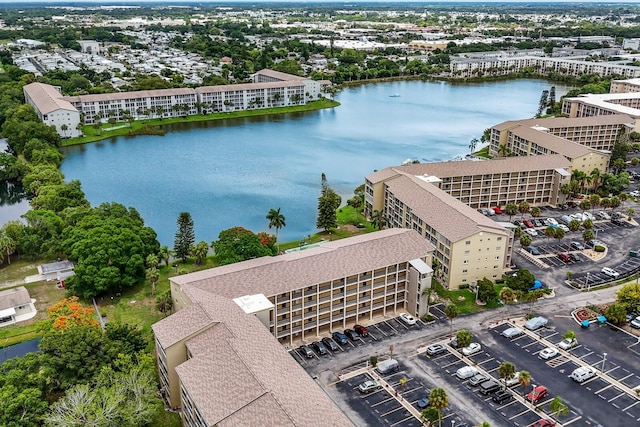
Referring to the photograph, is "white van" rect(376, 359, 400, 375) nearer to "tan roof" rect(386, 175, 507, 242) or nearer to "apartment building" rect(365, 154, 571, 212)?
"tan roof" rect(386, 175, 507, 242)

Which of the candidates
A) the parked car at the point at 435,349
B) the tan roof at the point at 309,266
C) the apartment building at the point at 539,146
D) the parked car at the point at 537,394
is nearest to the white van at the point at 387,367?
the parked car at the point at 435,349

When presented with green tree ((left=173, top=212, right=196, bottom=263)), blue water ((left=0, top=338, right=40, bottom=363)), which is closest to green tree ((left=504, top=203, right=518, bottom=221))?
green tree ((left=173, top=212, right=196, bottom=263))

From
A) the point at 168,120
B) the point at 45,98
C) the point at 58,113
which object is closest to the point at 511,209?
the point at 168,120

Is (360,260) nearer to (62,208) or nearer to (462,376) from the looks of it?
(462,376)

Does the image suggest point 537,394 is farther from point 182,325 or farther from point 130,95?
point 130,95

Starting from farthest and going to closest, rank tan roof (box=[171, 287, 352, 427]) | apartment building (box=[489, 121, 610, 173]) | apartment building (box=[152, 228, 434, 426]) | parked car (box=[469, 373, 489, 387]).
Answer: apartment building (box=[489, 121, 610, 173]), parked car (box=[469, 373, 489, 387]), apartment building (box=[152, 228, 434, 426]), tan roof (box=[171, 287, 352, 427])

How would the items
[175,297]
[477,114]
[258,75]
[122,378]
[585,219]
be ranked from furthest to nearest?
[258,75]
[477,114]
[585,219]
[175,297]
[122,378]

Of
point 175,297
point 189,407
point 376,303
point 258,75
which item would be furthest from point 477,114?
point 189,407
